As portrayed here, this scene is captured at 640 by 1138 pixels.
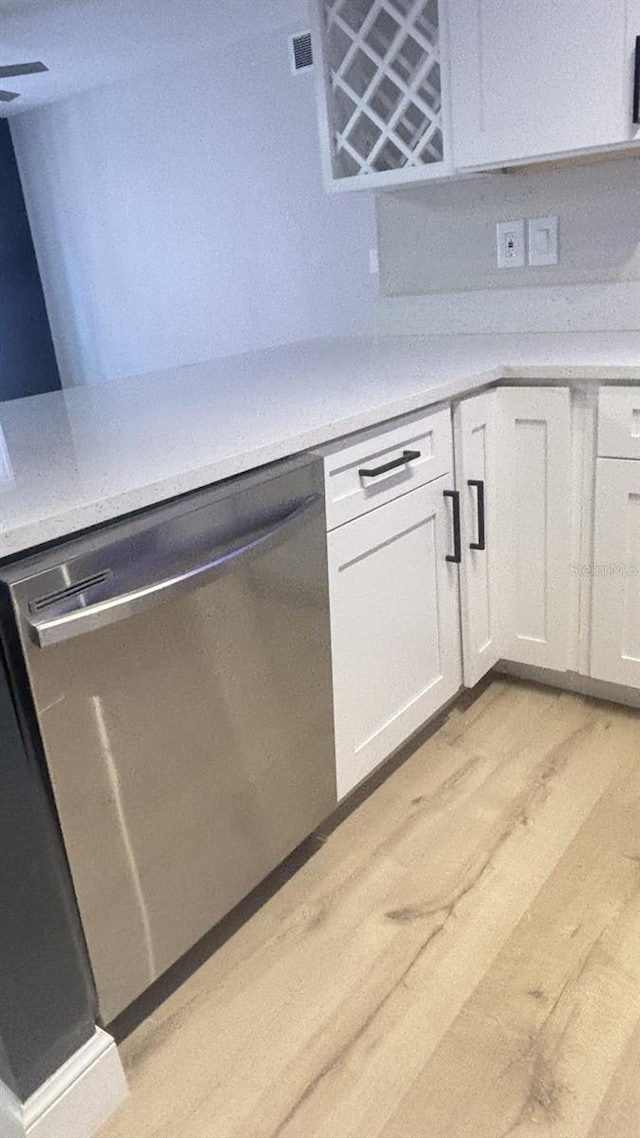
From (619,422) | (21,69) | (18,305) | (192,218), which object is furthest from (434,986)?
(18,305)

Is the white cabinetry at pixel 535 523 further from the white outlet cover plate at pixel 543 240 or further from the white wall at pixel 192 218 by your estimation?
the white wall at pixel 192 218

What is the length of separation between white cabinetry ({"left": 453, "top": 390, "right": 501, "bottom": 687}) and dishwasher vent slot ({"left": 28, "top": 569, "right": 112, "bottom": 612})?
0.98 meters

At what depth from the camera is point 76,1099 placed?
112 centimetres

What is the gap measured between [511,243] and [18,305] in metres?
2.89

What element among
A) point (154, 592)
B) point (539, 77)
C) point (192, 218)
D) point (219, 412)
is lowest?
point (154, 592)

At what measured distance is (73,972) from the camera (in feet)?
3.61

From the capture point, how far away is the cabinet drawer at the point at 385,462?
4.67ft

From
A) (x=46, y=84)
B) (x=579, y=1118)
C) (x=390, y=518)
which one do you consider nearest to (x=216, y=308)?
(x=46, y=84)

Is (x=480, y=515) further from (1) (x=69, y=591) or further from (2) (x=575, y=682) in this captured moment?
(1) (x=69, y=591)

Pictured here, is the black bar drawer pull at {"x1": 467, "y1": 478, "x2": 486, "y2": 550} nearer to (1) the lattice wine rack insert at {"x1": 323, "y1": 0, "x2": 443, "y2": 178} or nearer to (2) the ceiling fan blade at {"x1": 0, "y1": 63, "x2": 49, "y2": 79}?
(1) the lattice wine rack insert at {"x1": 323, "y1": 0, "x2": 443, "y2": 178}

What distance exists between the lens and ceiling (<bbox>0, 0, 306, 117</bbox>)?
2.52 metres

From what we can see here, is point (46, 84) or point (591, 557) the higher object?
point (46, 84)

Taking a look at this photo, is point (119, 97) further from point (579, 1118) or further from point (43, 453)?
point (579, 1118)

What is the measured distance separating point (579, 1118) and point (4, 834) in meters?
0.86
